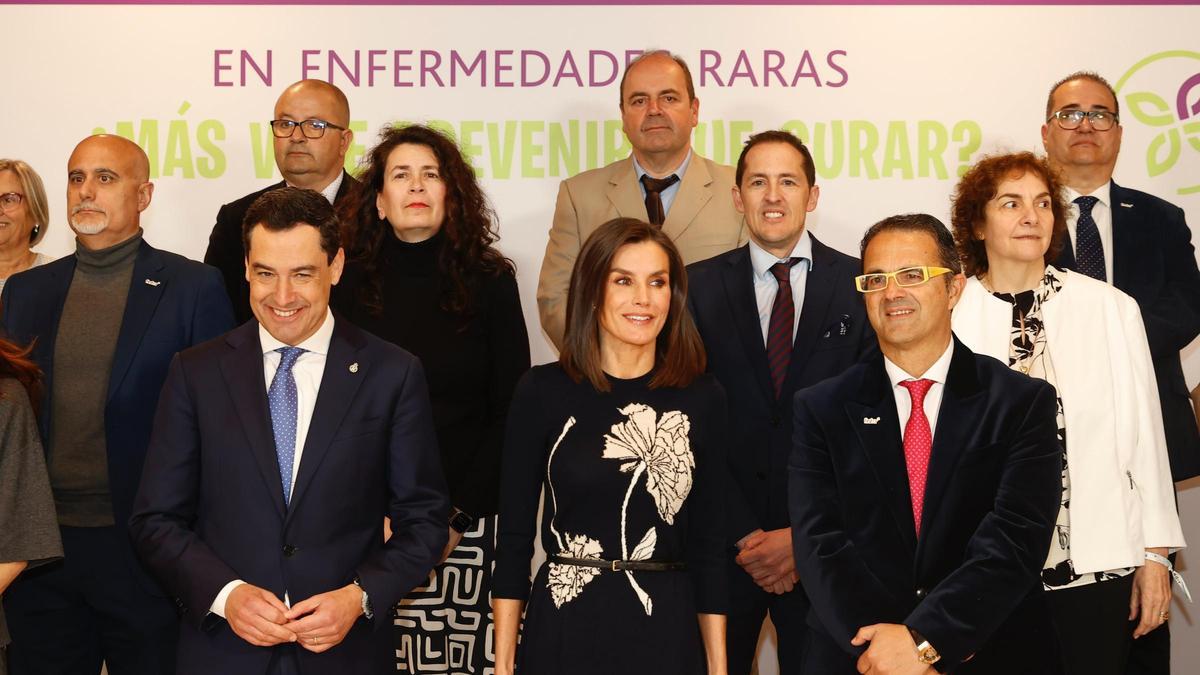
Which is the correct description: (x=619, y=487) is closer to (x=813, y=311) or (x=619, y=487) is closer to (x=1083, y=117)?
(x=813, y=311)

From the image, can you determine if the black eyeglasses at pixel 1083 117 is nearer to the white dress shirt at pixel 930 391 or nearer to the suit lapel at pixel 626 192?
the suit lapel at pixel 626 192

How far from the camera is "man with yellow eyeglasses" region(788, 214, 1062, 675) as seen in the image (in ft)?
9.20

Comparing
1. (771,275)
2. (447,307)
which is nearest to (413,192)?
(447,307)

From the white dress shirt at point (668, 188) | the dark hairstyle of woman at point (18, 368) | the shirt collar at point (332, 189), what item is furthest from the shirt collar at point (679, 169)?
the dark hairstyle of woman at point (18, 368)

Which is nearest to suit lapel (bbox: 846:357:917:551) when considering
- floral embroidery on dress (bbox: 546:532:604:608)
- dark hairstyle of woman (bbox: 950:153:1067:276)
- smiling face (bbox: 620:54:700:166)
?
floral embroidery on dress (bbox: 546:532:604:608)

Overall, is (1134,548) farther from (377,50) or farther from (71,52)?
(71,52)

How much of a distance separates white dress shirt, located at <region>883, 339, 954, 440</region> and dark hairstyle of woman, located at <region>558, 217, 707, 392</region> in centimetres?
52

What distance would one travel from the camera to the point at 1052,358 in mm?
3475

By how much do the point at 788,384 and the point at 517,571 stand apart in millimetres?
1073

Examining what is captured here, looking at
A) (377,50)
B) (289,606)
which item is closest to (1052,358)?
(289,606)

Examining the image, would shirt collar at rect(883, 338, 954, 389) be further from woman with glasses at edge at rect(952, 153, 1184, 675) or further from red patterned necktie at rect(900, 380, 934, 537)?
woman with glasses at edge at rect(952, 153, 1184, 675)

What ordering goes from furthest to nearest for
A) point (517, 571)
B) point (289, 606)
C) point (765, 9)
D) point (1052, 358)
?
point (765, 9)
point (1052, 358)
point (517, 571)
point (289, 606)

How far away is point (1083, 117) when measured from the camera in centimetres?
451

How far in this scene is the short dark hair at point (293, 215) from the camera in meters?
3.08
